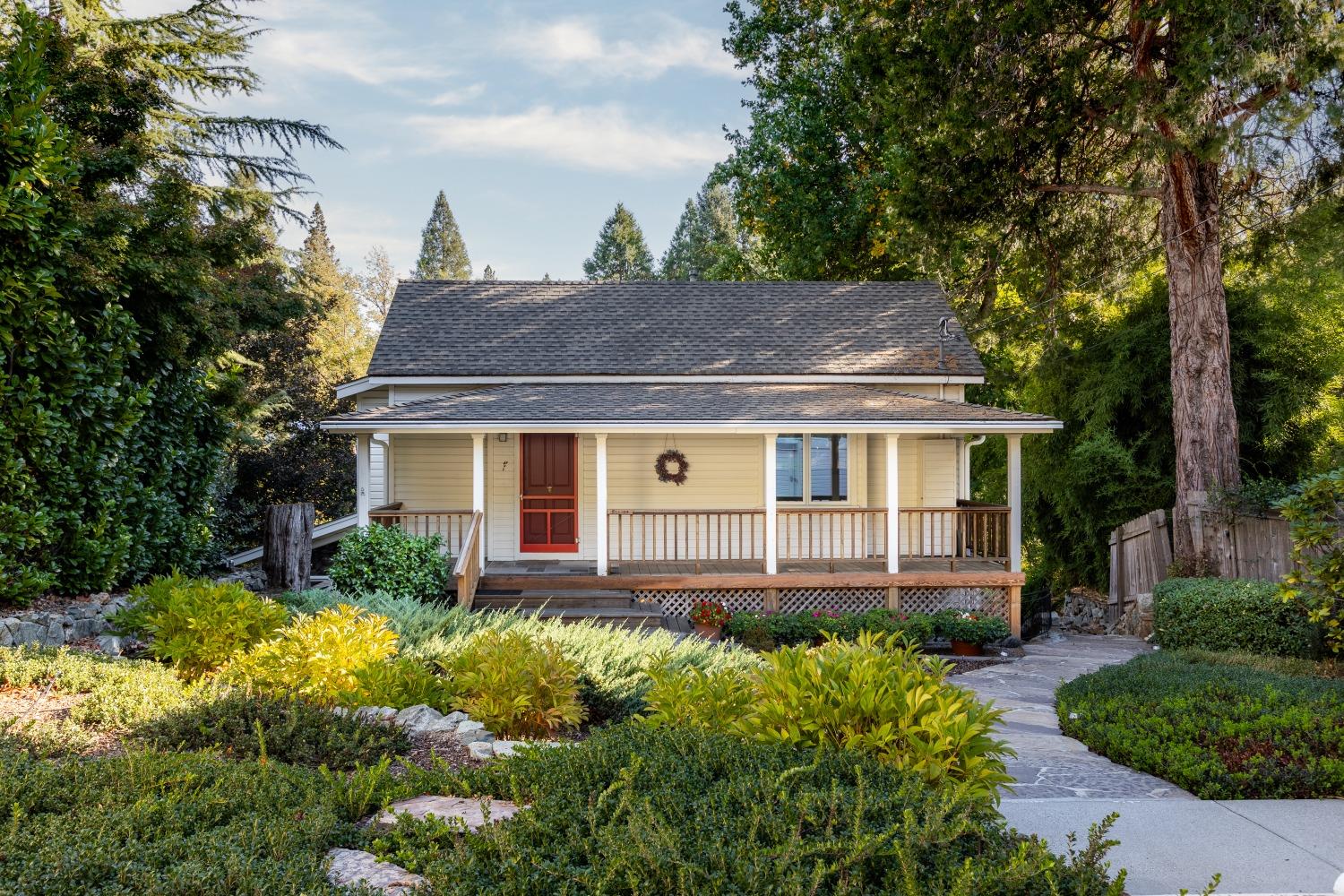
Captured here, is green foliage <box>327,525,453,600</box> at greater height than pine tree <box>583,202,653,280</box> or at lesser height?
lesser

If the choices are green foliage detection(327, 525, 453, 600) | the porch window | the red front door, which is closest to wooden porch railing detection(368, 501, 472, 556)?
the red front door

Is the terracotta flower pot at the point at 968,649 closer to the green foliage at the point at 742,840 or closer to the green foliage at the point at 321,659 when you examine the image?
the green foliage at the point at 321,659

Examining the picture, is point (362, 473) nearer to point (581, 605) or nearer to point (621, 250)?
point (581, 605)

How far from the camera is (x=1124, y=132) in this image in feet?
39.8

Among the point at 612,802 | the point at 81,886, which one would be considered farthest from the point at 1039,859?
the point at 81,886

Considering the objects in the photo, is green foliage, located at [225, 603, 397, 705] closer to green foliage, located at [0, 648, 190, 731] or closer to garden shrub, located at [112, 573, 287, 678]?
garden shrub, located at [112, 573, 287, 678]

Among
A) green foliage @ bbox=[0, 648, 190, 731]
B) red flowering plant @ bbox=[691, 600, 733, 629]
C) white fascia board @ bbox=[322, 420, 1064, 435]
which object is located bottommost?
red flowering plant @ bbox=[691, 600, 733, 629]

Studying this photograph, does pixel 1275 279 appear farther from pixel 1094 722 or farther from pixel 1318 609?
pixel 1094 722

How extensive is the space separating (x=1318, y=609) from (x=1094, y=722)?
6.28 feet

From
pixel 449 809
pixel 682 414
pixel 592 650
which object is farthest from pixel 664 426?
pixel 449 809

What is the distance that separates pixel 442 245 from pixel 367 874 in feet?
161

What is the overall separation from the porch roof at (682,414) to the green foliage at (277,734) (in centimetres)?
656

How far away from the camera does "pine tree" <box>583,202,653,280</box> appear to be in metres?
48.7

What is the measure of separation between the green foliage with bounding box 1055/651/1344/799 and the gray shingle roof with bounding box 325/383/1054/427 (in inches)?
197
